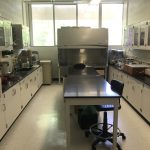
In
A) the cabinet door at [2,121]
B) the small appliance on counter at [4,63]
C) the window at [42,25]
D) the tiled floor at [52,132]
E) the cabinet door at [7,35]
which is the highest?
the window at [42,25]

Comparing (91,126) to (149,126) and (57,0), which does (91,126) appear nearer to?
(149,126)

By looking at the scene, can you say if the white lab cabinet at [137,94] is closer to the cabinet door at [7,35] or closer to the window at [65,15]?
the cabinet door at [7,35]

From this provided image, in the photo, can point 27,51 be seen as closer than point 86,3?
Yes

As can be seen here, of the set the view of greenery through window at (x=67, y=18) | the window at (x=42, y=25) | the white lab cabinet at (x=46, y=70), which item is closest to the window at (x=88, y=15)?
the view of greenery through window at (x=67, y=18)

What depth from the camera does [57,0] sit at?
6488 mm

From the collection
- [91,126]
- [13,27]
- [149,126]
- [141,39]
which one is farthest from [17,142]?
[141,39]

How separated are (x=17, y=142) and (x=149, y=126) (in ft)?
7.26

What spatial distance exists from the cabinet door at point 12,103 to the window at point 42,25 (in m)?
3.78

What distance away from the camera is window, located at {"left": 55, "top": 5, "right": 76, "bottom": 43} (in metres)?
6.78

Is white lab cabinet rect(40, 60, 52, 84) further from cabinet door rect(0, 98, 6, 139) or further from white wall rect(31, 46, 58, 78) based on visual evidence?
cabinet door rect(0, 98, 6, 139)

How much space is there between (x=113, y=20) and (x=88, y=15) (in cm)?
95

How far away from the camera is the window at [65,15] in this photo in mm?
6784

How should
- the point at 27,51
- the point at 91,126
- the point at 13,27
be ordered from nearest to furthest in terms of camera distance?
the point at 91,126 → the point at 13,27 → the point at 27,51

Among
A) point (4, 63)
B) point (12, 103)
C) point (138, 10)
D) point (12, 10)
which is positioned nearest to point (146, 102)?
point (12, 103)
